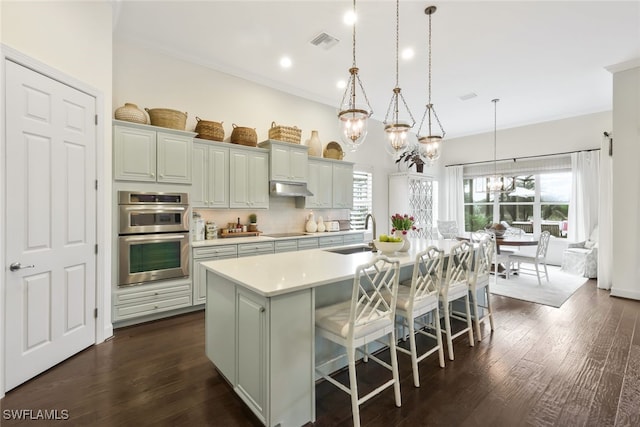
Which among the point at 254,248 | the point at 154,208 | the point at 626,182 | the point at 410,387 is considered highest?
the point at 626,182

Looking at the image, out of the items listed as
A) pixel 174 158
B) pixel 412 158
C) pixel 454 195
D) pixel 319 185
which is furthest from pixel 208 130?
pixel 454 195

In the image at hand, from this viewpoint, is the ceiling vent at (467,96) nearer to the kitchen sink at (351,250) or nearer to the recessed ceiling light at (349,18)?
the recessed ceiling light at (349,18)

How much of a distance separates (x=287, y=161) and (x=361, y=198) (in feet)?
7.53

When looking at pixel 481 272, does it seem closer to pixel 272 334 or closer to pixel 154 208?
pixel 272 334

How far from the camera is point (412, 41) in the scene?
3.75 meters

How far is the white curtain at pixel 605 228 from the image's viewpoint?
4887mm

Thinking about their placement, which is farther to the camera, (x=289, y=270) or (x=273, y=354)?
(x=289, y=270)

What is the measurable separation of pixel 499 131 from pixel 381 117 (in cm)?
322

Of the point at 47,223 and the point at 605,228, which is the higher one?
the point at 47,223

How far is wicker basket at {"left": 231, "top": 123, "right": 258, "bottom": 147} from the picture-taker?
14.7 feet

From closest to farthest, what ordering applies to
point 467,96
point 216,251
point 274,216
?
point 216,251, point 274,216, point 467,96

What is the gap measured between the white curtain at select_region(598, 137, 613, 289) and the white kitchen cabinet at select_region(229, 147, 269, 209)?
550 cm

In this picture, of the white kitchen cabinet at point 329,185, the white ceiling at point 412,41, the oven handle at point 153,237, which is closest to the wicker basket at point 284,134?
the white kitchen cabinet at point 329,185

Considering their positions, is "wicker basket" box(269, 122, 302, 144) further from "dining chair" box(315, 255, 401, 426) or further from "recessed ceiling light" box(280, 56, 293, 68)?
"dining chair" box(315, 255, 401, 426)
